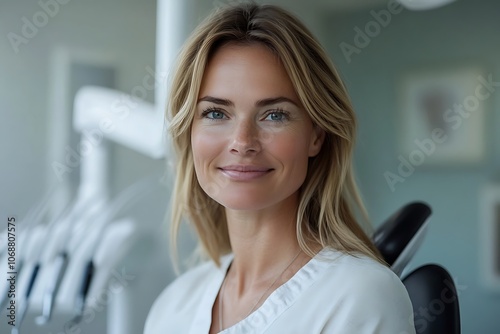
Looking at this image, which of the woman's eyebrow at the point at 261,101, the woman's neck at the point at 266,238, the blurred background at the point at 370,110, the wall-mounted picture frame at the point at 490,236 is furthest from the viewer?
the wall-mounted picture frame at the point at 490,236

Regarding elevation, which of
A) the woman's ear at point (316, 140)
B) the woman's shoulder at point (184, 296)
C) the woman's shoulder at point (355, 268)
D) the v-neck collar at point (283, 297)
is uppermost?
the woman's ear at point (316, 140)

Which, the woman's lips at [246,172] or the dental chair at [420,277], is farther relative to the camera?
the woman's lips at [246,172]

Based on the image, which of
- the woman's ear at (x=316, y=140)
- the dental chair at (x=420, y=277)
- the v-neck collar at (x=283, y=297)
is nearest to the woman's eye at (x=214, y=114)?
the woman's ear at (x=316, y=140)

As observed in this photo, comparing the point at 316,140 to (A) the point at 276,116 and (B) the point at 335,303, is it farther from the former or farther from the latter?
(B) the point at 335,303

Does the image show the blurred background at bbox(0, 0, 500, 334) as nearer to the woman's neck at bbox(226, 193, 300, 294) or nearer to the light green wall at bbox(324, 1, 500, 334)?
the light green wall at bbox(324, 1, 500, 334)

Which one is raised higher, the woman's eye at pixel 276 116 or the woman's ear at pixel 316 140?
the woman's eye at pixel 276 116

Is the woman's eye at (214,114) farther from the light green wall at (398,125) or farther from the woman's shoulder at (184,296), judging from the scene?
the light green wall at (398,125)

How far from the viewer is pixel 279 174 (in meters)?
1.14

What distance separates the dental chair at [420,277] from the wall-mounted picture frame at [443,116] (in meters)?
0.89

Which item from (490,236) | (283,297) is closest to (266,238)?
(283,297)

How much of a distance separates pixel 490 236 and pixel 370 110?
2.05 ft

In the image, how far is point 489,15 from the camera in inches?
81.5

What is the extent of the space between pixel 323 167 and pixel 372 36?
1.19 meters

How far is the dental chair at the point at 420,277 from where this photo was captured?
1.03 metres
